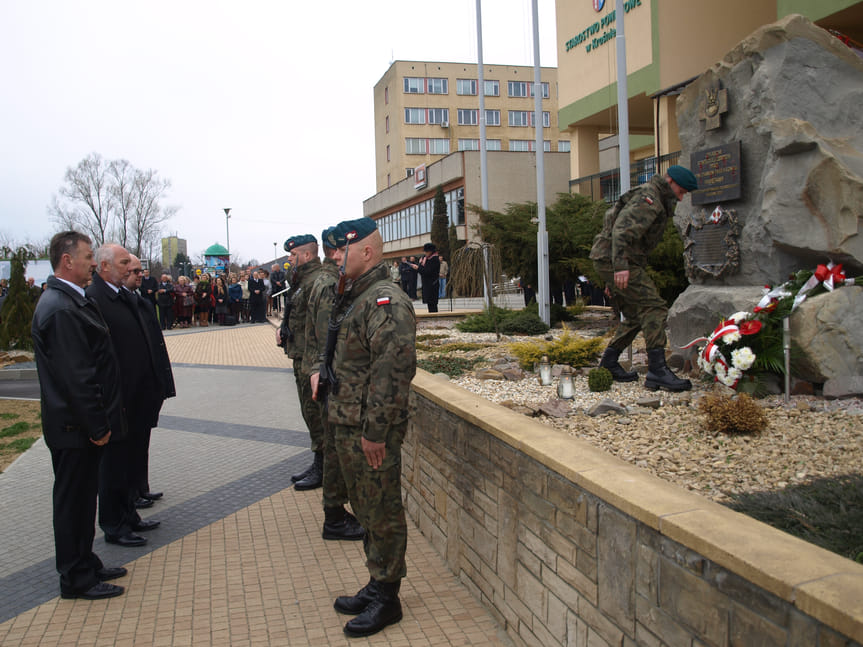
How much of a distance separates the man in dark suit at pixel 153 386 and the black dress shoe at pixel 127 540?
0.25 meters

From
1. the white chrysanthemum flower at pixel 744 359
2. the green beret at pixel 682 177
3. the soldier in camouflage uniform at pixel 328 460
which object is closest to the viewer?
the soldier in camouflage uniform at pixel 328 460

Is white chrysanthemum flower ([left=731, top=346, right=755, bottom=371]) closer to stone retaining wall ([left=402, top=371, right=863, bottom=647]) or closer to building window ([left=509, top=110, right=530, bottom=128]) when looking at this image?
stone retaining wall ([left=402, top=371, right=863, bottom=647])

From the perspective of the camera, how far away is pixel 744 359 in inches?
207

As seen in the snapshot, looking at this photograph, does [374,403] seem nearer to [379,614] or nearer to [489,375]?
[379,614]

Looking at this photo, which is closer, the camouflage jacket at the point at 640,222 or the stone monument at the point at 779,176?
the stone monument at the point at 779,176

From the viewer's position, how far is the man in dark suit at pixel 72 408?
3.97 metres

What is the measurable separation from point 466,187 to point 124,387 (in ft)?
126

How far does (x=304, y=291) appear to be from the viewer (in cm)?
593

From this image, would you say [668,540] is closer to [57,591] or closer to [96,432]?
[96,432]

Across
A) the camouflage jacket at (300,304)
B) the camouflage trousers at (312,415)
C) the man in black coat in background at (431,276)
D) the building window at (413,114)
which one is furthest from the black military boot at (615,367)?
the building window at (413,114)

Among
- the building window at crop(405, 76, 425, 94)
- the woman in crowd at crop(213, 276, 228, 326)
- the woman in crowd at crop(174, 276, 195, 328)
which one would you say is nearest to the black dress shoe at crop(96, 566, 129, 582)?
the woman in crowd at crop(174, 276, 195, 328)

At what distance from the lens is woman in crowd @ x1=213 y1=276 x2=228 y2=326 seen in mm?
26766

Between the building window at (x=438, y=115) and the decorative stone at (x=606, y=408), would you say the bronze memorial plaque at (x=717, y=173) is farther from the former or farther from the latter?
the building window at (x=438, y=115)

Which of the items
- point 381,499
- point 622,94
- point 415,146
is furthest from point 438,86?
point 381,499
